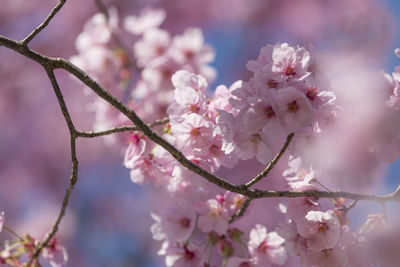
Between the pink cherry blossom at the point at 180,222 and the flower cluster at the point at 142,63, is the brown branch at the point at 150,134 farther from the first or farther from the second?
the flower cluster at the point at 142,63

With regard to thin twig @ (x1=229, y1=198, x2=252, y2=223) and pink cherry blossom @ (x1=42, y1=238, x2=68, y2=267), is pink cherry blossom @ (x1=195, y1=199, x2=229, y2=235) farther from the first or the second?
pink cherry blossom @ (x1=42, y1=238, x2=68, y2=267)

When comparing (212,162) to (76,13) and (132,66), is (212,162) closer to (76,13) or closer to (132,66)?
(132,66)

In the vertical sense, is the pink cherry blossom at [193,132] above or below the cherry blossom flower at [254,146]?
above

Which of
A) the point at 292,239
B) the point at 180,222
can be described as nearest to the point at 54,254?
the point at 180,222

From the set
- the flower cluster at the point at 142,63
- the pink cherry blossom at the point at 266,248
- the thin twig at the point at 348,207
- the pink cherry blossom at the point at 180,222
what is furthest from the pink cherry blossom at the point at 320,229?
the flower cluster at the point at 142,63

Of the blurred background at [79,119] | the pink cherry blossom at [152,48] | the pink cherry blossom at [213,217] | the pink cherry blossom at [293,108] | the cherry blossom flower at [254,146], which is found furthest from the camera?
the blurred background at [79,119]

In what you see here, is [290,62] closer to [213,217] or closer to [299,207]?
[299,207]

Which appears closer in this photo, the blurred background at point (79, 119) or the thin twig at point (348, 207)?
the thin twig at point (348, 207)

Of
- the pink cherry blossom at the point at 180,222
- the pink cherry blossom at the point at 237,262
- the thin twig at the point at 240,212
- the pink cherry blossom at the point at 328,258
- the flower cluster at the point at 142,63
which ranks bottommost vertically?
the pink cherry blossom at the point at 328,258
